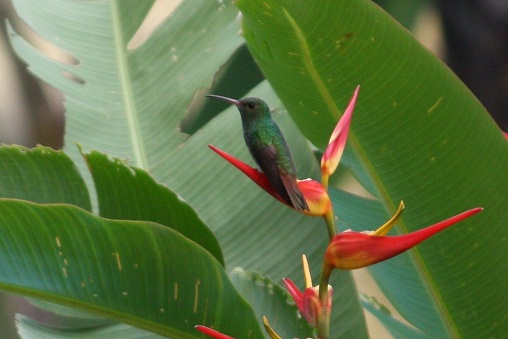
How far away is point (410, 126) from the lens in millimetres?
800

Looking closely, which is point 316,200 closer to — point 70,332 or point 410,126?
point 410,126

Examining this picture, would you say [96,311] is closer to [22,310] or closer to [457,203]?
[457,203]

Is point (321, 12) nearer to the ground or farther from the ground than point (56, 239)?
farther from the ground

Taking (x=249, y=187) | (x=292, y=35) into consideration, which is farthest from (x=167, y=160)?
(x=292, y=35)

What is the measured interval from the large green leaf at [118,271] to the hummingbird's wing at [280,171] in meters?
0.11

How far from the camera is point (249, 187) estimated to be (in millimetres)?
1041

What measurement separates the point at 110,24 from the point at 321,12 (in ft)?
1.80

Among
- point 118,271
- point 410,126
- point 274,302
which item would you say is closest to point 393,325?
point 274,302

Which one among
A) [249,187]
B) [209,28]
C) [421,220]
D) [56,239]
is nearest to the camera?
[56,239]

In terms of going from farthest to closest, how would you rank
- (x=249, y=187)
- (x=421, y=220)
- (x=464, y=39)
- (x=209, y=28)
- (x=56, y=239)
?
(x=464, y=39), (x=209, y=28), (x=249, y=187), (x=421, y=220), (x=56, y=239)

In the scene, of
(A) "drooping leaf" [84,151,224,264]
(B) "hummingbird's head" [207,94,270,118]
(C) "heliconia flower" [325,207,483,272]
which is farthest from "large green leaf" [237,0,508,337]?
(C) "heliconia flower" [325,207,483,272]

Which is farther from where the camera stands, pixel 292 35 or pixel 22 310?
pixel 22 310

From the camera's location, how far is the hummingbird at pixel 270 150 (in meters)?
0.56

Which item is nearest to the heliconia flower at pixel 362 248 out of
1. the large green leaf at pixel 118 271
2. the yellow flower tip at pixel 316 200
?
the yellow flower tip at pixel 316 200
